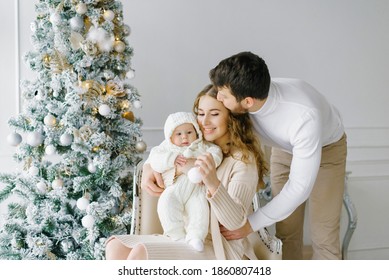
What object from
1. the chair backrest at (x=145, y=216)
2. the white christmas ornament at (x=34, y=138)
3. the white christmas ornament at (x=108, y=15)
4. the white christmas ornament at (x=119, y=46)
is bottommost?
the chair backrest at (x=145, y=216)

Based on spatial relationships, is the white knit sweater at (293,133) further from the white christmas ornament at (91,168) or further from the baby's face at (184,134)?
the white christmas ornament at (91,168)

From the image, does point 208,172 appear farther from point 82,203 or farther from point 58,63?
point 58,63

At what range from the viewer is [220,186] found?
1.83 meters

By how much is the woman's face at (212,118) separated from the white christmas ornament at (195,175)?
0.30 meters

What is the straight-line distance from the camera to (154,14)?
326 centimetres

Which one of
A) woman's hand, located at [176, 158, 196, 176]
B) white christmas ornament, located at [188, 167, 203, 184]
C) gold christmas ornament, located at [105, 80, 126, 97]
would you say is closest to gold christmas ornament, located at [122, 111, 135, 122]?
gold christmas ornament, located at [105, 80, 126, 97]

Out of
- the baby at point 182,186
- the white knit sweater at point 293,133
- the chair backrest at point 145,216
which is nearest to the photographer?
the baby at point 182,186

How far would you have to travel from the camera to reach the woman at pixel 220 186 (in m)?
1.83

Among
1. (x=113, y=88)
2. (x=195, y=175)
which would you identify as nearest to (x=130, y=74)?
(x=113, y=88)

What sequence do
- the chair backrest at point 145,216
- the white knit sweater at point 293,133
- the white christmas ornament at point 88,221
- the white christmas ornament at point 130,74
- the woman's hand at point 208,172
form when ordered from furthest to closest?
1. the white christmas ornament at point 130,74
2. the white christmas ornament at point 88,221
3. the chair backrest at point 145,216
4. the white knit sweater at point 293,133
5. the woman's hand at point 208,172

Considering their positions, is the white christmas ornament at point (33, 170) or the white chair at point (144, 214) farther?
the white christmas ornament at point (33, 170)

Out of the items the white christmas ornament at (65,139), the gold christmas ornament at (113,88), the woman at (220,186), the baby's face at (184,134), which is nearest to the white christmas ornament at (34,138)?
the white christmas ornament at (65,139)
